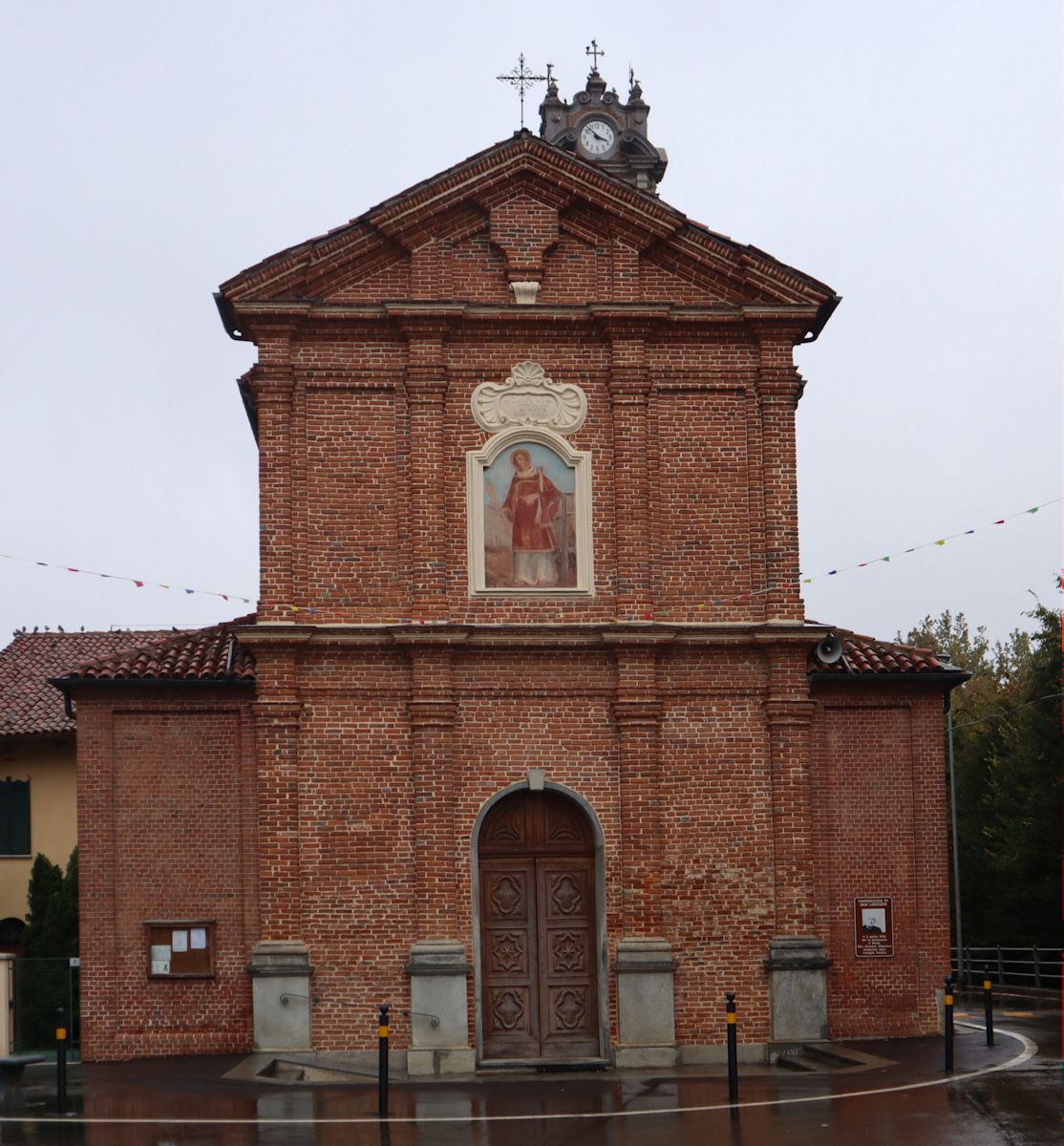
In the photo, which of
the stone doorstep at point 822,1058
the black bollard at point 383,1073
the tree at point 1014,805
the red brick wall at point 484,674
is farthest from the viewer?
the tree at point 1014,805

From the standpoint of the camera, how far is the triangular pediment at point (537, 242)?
2264cm

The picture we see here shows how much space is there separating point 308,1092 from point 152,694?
627cm

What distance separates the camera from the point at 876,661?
77.8 feet

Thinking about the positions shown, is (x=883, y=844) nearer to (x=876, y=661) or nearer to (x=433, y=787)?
(x=876, y=661)

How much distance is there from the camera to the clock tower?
52000 millimetres

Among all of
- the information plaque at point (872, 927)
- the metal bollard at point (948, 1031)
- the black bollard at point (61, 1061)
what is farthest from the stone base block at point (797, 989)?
the black bollard at point (61, 1061)

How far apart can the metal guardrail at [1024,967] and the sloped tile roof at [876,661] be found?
36.7 ft

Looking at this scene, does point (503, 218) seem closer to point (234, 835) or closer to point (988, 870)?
point (234, 835)

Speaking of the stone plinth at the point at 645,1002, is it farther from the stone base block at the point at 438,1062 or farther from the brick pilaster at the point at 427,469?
the brick pilaster at the point at 427,469

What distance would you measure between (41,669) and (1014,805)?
25133 mm

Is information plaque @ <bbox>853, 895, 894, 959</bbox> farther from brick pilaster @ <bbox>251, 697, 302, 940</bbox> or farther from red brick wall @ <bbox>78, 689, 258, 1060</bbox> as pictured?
red brick wall @ <bbox>78, 689, 258, 1060</bbox>

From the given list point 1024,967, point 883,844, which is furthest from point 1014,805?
point 883,844

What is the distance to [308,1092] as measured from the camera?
18.7 m

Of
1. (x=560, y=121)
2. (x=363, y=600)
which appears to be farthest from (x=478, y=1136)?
(x=560, y=121)
